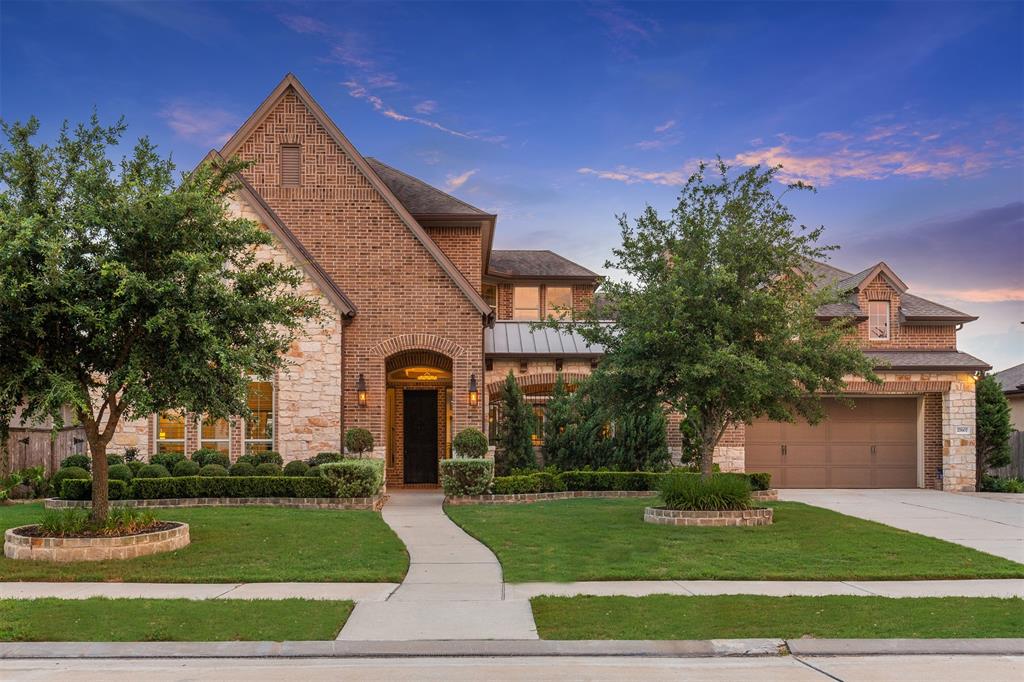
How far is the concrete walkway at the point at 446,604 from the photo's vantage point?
7.78m

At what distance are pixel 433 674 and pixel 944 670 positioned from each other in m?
4.21

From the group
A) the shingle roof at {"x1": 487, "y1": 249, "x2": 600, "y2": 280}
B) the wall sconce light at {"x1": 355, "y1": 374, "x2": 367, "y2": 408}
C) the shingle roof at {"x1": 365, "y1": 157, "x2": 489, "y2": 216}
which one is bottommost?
the wall sconce light at {"x1": 355, "y1": 374, "x2": 367, "y2": 408}

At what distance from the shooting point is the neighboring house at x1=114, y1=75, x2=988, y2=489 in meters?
20.8

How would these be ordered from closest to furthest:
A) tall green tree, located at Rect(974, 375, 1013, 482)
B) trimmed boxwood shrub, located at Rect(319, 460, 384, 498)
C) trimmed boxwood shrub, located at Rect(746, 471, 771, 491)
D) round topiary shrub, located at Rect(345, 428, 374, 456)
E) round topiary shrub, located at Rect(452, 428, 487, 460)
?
trimmed boxwood shrub, located at Rect(319, 460, 384, 498), round topiary shrub, located at Rect(452, 428, 487, 460), round topiary shrub, located at Rect(345, 428, 374, 456), trimmed boxwood shrub, located at Rect(746, 471, 771, 491), tall green tree, located at Rect(974, 375, 1013, 482)

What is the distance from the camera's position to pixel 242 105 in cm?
2350

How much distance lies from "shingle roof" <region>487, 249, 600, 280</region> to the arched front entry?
5626mm

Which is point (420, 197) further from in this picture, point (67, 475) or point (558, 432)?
point (67, 475)

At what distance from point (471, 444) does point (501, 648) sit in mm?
12873

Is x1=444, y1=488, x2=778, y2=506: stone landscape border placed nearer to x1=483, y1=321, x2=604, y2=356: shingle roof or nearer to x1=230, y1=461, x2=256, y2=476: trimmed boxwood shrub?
x1=230, y1=461, x2=256, y2=476: trimmed boxwood shrub

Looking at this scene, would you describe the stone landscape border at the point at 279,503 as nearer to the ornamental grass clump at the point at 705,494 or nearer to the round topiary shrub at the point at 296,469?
the round topiary shrub at the point at 296,469

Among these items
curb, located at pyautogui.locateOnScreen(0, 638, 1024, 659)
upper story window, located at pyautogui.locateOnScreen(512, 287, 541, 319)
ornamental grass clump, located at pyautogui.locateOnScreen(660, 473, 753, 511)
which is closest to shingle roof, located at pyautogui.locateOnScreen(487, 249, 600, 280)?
upper story window, located at pyautogui.locateOnScreen(512, 287, 541, 319)

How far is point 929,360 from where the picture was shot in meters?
25.0

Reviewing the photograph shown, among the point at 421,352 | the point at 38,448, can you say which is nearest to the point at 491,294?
the point at 421,352

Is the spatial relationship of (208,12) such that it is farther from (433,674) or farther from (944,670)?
A: (944,670)
